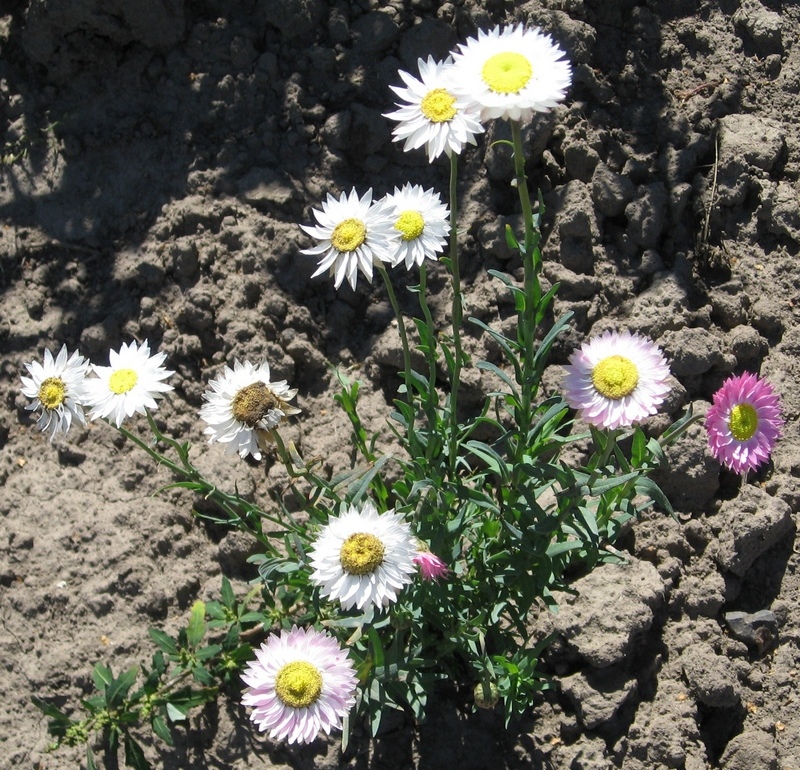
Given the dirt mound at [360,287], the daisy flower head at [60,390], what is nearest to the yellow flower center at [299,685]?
the dirt mound at [360,287]

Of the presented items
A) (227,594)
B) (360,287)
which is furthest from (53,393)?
(360,287)

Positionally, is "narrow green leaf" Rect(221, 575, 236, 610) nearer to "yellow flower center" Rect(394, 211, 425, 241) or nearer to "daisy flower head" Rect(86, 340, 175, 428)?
"daisy flower head" Rect(86, 340, 175, 428)

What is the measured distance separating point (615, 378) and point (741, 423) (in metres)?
0.38

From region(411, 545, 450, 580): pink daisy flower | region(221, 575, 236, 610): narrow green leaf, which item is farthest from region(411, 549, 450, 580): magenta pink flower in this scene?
region(221, 575, 236, 610): narrow green leaf

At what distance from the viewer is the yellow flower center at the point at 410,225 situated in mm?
2539

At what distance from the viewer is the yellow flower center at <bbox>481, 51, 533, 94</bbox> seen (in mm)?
2102

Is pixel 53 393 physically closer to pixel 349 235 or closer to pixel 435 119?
pixel 349 235

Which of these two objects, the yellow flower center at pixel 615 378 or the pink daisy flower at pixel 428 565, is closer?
the yellow flower center at pixel 615 378

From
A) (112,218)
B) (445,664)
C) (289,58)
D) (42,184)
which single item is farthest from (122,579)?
(289,58)

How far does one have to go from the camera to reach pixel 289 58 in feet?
12.6

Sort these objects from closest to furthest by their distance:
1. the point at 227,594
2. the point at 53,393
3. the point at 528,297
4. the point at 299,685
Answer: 1. the point at 528,297
2. the point at 299,685
3. the point at 53,393
4. the point at 227,594

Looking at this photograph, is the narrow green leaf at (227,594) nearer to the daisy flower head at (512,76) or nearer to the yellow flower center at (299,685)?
the yellow flower center at (299,685)

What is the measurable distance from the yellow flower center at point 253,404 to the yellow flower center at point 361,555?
457mm

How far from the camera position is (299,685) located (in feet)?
7.95
